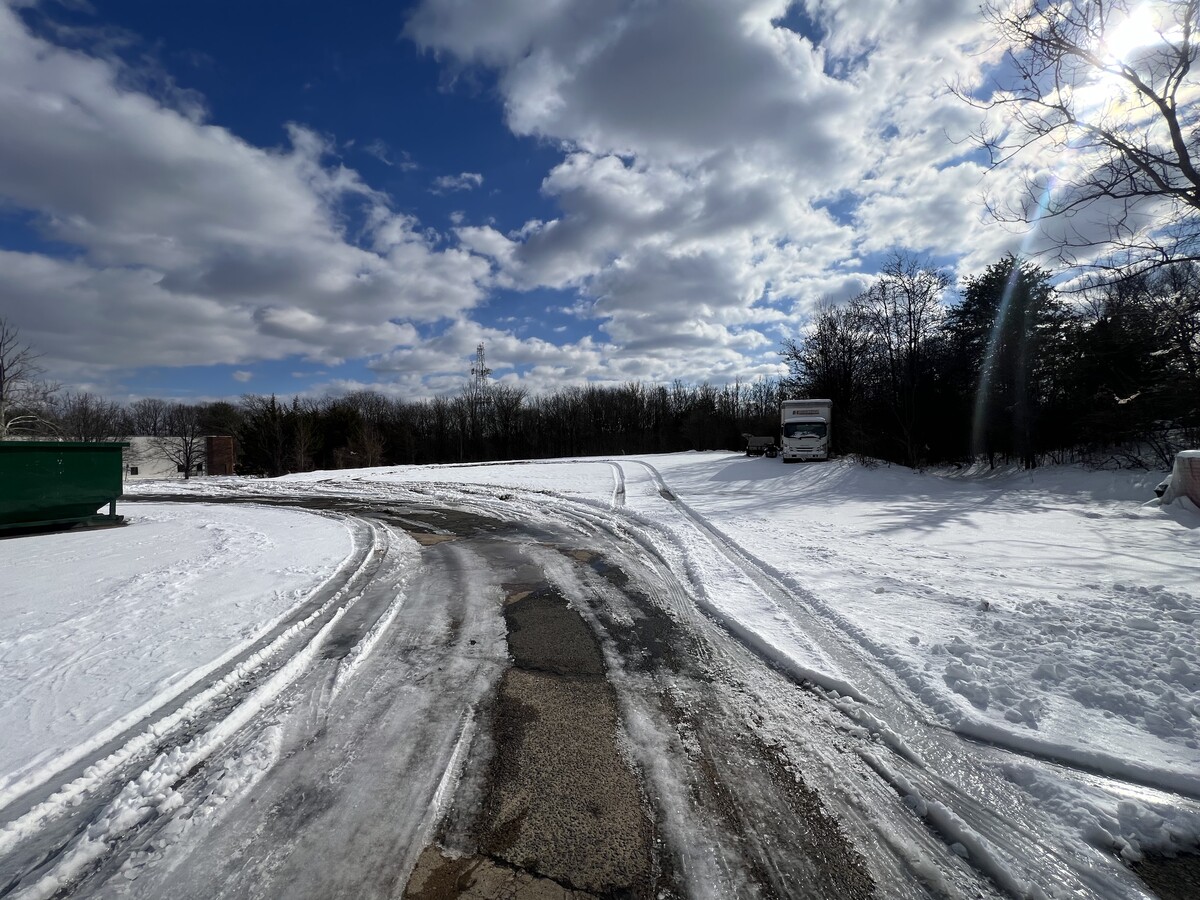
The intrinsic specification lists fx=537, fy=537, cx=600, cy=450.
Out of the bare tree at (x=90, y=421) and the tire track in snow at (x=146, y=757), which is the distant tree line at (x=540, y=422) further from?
the tire track in snow at (x=146, y=757)

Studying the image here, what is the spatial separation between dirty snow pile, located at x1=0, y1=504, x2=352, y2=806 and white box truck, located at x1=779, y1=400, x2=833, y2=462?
1972 centimetres

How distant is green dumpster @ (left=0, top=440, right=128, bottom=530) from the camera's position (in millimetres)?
9984

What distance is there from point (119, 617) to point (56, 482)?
8057mm

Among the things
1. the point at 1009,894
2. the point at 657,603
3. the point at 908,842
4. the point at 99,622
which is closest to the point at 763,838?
the point at 908,842

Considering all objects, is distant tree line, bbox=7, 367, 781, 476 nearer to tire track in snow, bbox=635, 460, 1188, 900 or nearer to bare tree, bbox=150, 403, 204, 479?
bare tree, bbox=150, 403, 204, 479

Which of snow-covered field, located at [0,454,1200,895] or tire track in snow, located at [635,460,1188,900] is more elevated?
snow-covered field, located at [0,454,1200,895]

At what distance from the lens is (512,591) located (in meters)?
6.32

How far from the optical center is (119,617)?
5.30m

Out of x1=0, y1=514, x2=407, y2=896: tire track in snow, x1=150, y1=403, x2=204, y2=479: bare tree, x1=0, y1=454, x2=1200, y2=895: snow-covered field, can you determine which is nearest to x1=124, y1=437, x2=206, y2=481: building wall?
x1=150, y1=403, x2=204, y2=479: bare tree

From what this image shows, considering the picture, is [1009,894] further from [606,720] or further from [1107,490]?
[1107,490]

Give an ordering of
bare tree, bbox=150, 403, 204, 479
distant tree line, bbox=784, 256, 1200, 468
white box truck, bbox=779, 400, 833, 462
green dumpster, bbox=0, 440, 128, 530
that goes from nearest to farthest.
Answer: green dumpster, bbox=0, 440, 128, 530 < distant tree line, bbox=784, 256, 1200, 468 < white box truck, bbox=779, 400, 833, 462 < bare tree, bbox=150, 403, 204, 479

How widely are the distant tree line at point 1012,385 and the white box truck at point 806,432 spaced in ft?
7.91

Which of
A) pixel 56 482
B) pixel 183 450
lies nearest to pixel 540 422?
pixel 183 450

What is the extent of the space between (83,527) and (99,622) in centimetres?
861
